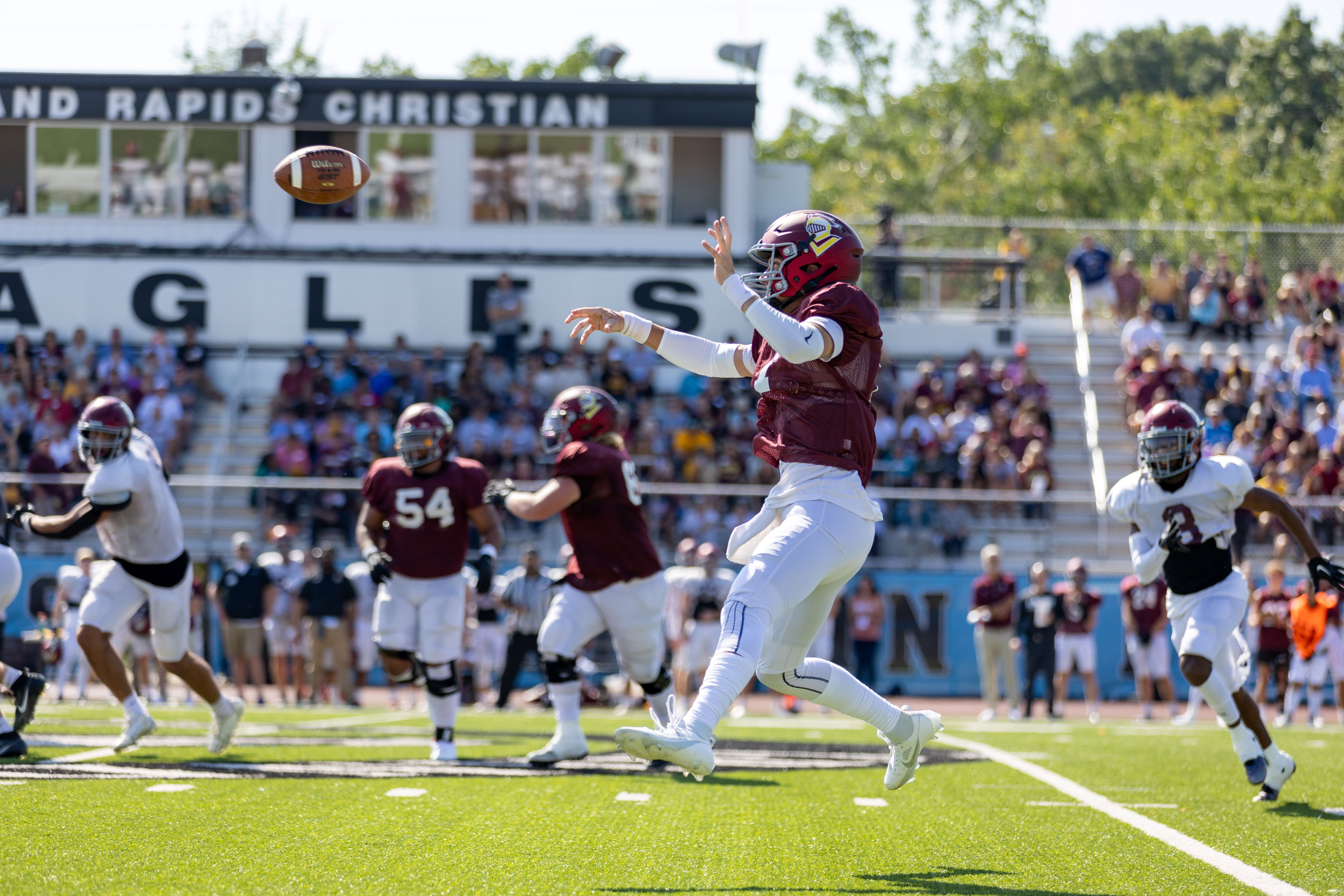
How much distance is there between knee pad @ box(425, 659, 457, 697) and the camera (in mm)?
8195

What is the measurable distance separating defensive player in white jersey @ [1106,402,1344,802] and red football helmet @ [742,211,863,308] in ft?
8.03

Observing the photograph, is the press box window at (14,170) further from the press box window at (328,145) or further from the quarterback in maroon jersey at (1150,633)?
the quarterback in maroon jersey at (1150,633)

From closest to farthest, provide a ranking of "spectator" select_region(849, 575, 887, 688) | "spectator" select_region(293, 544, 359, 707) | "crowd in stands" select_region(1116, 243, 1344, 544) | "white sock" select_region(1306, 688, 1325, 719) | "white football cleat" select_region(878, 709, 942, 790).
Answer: "white football cleat" select_region(878, 709, 942, 790) → "white sock" select_region(1306, 688, 1325, 719) → "spectator" select_region(293, 544, 359, 707) → "spectator" select_region(849, 575, 887, 688) → "crowd in stands" select_region(1116, 243, 1344, 544)

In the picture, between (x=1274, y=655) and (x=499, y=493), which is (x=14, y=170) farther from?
(x=1274, y=655)

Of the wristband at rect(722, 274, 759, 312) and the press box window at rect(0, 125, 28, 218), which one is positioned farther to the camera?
the press box window at rect(0, 125, 28, 218)

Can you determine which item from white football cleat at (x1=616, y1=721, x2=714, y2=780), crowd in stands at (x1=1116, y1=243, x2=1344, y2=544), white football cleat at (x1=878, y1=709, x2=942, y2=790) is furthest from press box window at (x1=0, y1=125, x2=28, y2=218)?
white football cleat at (x1=616, y1=721, x2=714, y2=780)

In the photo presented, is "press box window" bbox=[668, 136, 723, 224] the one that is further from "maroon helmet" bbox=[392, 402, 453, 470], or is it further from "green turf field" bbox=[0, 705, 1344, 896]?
"green turf field" bbox=[0, 705, 1344, 896]

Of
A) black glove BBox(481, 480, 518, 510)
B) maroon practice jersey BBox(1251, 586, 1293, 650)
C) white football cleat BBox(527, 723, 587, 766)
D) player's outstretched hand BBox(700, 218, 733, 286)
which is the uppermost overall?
player's outstretched hand BBox(700, 218, 733, 286)

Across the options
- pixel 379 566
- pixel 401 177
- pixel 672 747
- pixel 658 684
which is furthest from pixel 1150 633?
pixel 401 177

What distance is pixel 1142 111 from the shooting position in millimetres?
49375

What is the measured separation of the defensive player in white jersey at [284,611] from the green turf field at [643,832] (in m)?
7.61

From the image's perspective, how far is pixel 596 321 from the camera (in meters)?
5.25

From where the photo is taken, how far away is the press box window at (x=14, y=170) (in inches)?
872

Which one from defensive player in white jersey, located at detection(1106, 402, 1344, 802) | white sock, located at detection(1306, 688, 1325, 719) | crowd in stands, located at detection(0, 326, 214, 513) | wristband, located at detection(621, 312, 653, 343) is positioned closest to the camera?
wristband, located at detection(621, 312, 653, 343)
